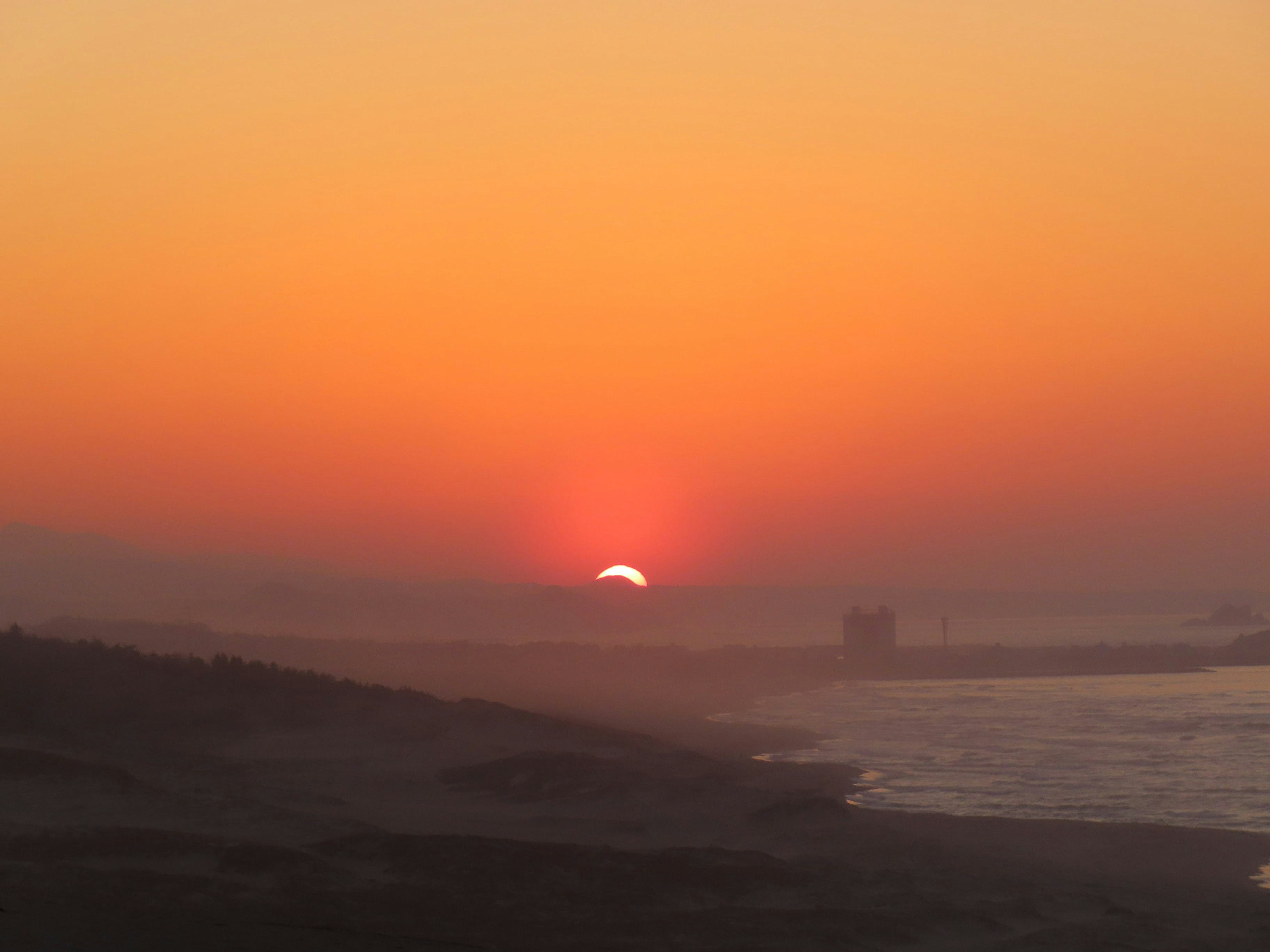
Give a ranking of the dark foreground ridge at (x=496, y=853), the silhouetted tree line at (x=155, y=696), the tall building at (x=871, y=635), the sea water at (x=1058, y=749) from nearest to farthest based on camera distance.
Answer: the dark foreground ridge at (x=496, y=853), the sea water at (x=1058, y=749), the silhouetted tree line at (x=155, y=696), the tall building at (x=871, y=635)

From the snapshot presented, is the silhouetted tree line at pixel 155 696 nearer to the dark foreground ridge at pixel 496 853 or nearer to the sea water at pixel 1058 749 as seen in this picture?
the dark foreground ridge at pixel 496 853

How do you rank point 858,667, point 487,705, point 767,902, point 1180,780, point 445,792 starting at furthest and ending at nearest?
point 858,667, point 487,705, point 1180,780, point 445,792, point 767,902

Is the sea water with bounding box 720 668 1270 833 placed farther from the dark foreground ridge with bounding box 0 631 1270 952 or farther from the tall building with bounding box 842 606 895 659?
the tall building with bounding box 842 606 895 659

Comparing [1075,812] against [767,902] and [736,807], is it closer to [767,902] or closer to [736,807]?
[736,807]

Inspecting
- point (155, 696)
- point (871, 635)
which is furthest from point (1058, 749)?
point (871, 635)

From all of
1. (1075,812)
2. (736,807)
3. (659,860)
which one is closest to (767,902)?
(659,860)

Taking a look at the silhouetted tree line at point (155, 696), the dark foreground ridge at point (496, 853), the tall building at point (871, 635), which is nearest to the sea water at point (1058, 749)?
the dark foreground ridge at point (496, 853)

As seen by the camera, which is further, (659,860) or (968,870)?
(968,870)
